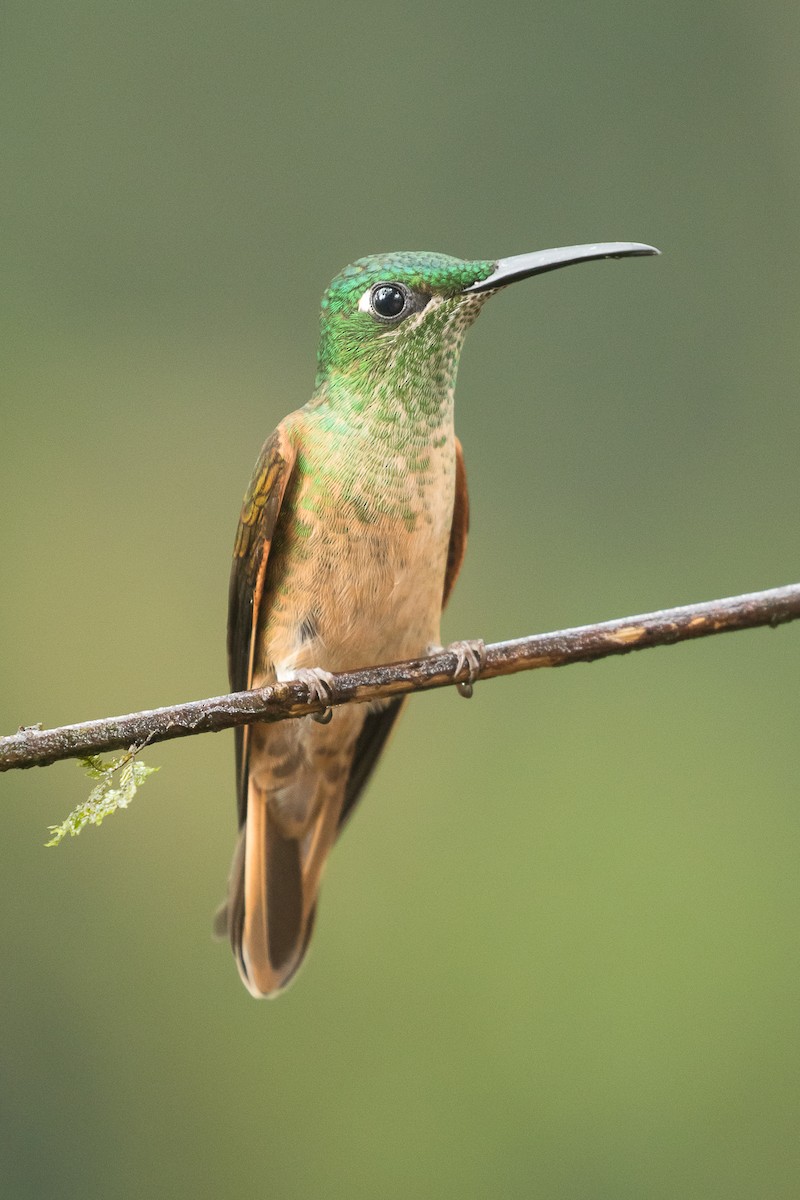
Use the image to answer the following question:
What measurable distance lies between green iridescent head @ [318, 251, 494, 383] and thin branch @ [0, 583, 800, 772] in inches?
26.6

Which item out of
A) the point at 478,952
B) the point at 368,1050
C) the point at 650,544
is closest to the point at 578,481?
the point at 650,544

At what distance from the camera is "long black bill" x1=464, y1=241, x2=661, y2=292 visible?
2.13m

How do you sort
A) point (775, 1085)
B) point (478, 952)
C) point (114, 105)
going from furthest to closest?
1. point (114, 105)
2. point (478, 952)
3. point (775, 1085)

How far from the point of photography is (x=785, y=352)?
4.12 m

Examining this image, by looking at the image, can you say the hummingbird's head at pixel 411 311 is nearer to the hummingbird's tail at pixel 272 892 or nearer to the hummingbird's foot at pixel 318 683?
the hummingbird's foot at pixel 318 683

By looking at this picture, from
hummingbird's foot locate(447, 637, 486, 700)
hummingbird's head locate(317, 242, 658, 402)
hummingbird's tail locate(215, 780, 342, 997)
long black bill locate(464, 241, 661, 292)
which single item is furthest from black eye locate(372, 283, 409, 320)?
hummingbird's tail locate(215, 780, 342, 997)

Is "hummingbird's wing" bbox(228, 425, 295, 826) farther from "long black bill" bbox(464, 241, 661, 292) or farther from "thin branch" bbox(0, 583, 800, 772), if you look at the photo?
"long black bill" bbox(464, 241, 661, 292)

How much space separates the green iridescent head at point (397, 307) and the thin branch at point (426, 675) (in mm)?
676

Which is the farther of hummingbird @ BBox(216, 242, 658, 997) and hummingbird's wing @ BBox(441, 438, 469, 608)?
hummingbird's wing @ BBox(441, 438, 469, 608)

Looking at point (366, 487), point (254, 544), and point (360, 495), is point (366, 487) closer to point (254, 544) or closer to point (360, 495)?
point (360, 495)

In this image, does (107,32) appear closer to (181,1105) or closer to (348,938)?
(348,938)

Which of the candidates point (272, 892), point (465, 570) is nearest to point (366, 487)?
point (272, 892)

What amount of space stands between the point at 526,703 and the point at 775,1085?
4.59ft

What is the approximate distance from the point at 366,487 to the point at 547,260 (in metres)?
0.55
